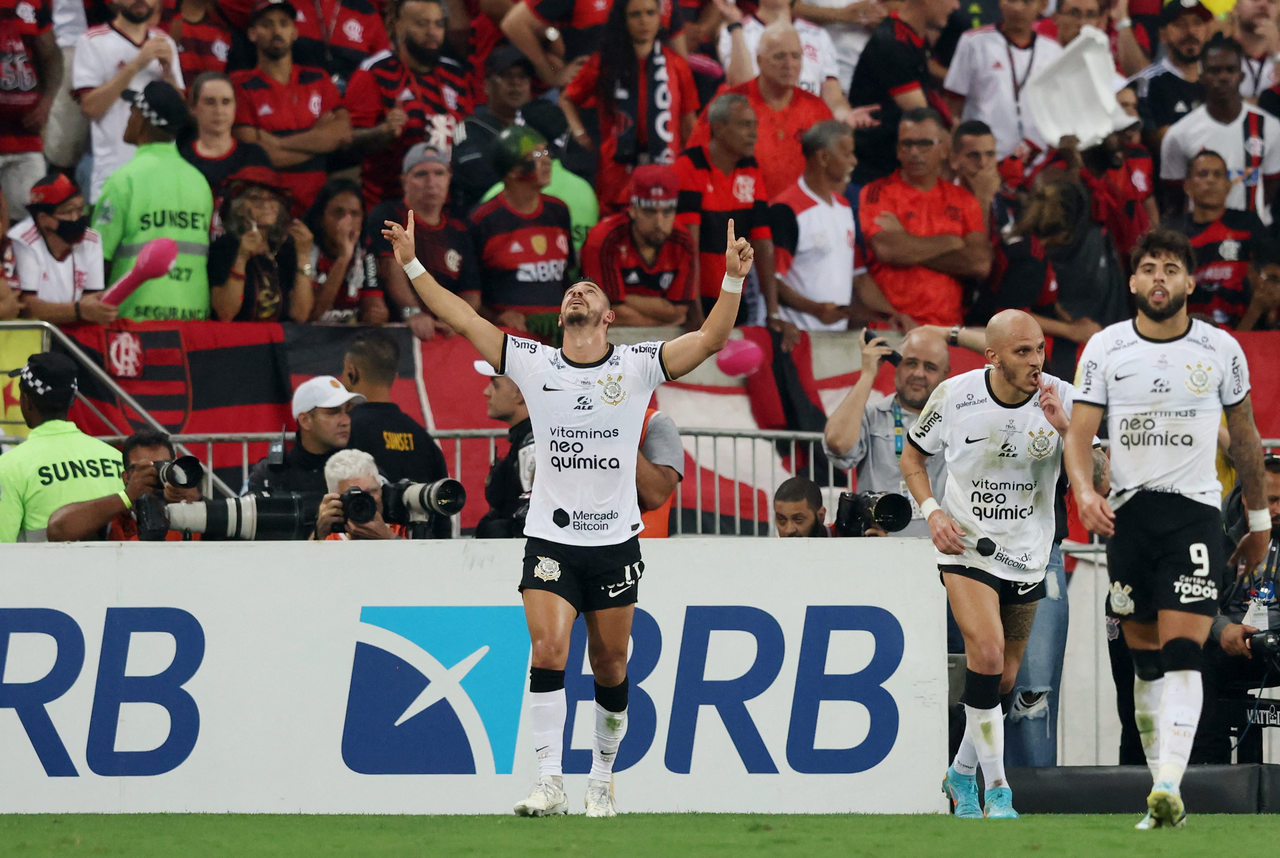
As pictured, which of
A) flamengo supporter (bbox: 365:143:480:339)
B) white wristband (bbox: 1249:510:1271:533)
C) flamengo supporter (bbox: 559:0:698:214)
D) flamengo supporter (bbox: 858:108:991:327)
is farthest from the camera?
flamengo supporter (bbox: 559:0:698:214)

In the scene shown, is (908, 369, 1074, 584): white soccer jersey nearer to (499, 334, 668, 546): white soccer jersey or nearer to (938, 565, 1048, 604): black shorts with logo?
(938, 565, 1048, 604): black shorts with logo

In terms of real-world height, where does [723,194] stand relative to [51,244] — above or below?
above

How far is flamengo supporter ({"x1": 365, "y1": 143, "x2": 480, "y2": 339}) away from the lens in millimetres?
12320

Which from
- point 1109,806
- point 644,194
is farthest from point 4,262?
point 1109,806

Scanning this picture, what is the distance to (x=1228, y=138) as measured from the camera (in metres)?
14.7

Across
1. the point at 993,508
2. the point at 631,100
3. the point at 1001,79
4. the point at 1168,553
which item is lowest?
the point at 1168,553

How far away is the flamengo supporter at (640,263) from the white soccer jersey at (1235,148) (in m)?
4.51

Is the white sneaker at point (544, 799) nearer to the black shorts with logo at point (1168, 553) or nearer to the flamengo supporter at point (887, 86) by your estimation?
the black shorts with logo at point (1168, 553)

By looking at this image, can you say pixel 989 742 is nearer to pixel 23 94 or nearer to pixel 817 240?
pixel 817 240

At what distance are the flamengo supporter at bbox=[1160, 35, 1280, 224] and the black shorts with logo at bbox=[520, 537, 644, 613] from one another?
333 inches

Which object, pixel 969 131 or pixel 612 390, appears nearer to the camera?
pixel 612 390

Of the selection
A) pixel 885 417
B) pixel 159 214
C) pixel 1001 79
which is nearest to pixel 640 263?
pixel 885 417

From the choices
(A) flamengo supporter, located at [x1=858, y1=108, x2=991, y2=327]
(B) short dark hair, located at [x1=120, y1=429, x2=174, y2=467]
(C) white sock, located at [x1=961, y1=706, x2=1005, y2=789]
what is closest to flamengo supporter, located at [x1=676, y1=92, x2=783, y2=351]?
(A) flamengo supporter, located at [x1=858, y1=108, x2=991, y2=327]

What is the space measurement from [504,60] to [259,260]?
2.86 m
